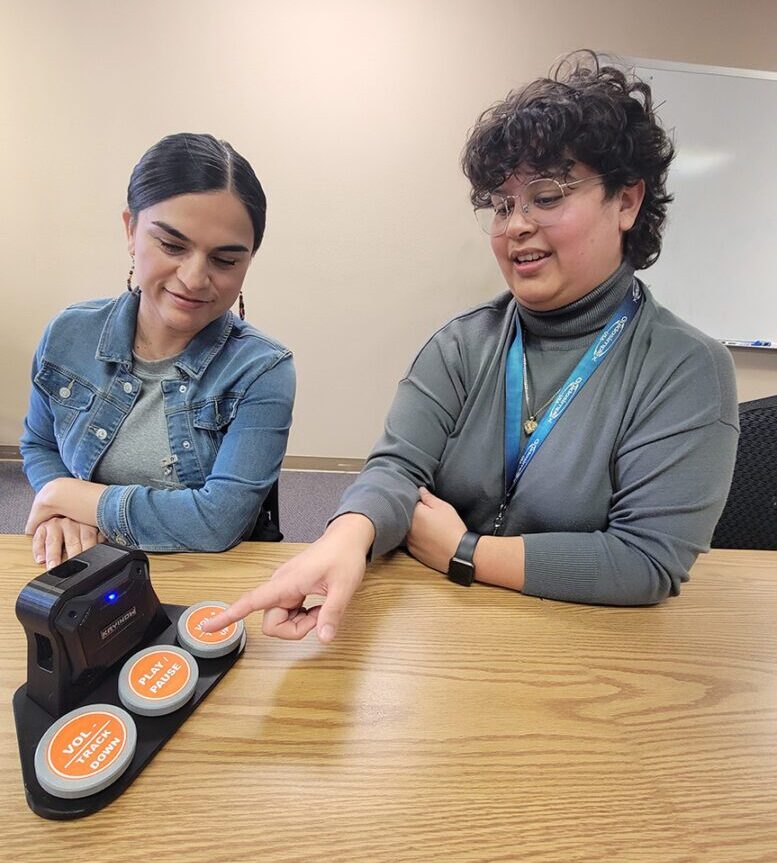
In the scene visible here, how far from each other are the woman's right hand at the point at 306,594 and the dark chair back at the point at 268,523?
459 mm

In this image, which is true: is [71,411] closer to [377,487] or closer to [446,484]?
[377,487]

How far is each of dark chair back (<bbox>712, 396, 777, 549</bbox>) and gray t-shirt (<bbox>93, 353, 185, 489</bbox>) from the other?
1.20m

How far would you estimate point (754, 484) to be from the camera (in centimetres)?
118

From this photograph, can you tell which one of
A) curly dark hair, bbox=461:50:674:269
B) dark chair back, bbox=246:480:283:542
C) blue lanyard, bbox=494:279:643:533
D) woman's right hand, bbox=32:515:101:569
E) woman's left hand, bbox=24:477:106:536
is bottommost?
dark chair back, bbox=246:480:283:542

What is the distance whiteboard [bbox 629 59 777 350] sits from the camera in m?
2.54

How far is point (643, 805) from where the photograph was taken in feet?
1.60

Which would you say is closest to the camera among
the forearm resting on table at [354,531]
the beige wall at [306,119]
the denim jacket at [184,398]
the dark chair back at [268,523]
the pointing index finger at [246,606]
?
the pointing index finger at [246,606]

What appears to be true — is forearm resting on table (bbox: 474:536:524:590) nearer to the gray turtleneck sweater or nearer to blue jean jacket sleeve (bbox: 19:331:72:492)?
the gray turtleneck sweater

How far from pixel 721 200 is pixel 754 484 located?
2140 millimetres

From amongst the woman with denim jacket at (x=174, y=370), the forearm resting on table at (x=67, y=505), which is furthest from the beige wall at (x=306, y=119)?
the forearm resting on table at (x=67, y=505)

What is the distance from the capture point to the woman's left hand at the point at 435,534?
0.82m

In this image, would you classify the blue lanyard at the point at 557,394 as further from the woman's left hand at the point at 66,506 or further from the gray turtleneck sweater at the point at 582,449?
the woman's left hand at the point at 66,506

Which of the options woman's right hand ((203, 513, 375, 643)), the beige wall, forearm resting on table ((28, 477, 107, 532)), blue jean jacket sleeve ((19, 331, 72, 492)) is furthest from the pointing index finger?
the beige wall

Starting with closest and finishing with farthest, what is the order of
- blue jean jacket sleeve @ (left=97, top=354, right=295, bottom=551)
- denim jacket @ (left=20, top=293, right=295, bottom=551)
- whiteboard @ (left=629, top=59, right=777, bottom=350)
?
blue jean jacket sleeve @ (left=97, top=354, right=295, bottom=551), denim jacket @ (left=20, top=293, right=295, bottom=551), whiteboard @ (left=629, top=59, right=777, bottom=350)
